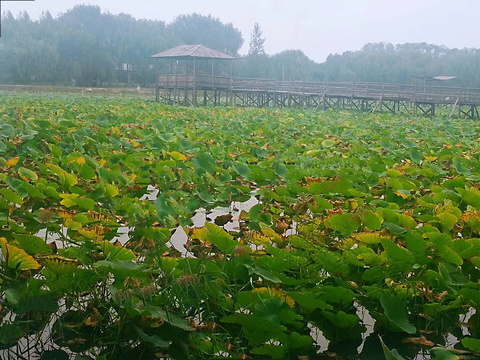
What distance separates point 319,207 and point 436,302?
565mm

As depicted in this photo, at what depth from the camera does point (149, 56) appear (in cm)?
1595

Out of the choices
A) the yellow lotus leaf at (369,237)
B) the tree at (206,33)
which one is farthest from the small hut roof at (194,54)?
the yellow lotus leaf at (369,237)

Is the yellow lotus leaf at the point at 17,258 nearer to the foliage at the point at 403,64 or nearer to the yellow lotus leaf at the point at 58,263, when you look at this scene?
the yellow lotus leaf at the point at 58,263

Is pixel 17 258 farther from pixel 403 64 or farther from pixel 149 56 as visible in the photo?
pixel 403 64

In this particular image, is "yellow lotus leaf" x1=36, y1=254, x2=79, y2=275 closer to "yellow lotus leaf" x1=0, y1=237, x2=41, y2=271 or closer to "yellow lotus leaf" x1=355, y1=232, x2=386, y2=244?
"yellow lotus leaf" x1=0, y1=237, x2=41, y2=271

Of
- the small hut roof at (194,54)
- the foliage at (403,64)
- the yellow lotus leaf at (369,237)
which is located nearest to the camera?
the yellow lotus leaf at (369,237)

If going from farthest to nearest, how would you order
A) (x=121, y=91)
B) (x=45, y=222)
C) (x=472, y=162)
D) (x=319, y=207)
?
1. (x=121, y=91)
2. (x=472, y=162)
3. (x=319, y=207)
4. (x=45, y=222)

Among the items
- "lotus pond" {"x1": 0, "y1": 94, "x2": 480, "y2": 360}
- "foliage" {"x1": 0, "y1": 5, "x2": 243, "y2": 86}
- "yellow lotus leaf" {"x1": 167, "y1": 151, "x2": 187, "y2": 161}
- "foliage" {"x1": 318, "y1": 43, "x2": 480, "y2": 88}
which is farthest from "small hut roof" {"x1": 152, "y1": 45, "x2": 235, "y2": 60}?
"lotus pond" {"x1": 0, "y1": 94, "x2": 480, "y2": 360}

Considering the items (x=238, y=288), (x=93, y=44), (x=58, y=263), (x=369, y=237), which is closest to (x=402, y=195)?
(x=369, y=237)

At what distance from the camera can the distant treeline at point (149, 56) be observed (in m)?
9.40

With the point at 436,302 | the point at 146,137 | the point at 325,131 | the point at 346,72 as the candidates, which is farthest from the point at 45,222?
the point at 346,72

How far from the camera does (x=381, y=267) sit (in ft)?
3.65

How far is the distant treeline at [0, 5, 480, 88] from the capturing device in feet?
30.9

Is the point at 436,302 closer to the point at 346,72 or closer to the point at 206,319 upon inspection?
the point at 206,319
